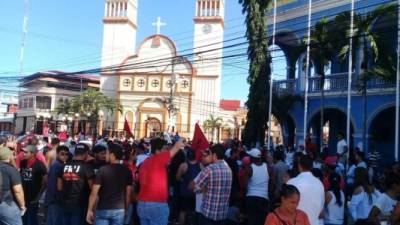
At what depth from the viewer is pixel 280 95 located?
24641mm

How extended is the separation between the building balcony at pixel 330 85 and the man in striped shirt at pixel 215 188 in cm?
1442

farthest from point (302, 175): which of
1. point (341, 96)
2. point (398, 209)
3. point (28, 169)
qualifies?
point (341, 96)

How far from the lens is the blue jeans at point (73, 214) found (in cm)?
721

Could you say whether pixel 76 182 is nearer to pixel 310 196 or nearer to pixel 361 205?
pixel 310 196

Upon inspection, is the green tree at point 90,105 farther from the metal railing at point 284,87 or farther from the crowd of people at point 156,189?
the crowd of people at point 156,189

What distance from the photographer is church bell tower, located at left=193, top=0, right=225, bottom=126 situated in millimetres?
64188

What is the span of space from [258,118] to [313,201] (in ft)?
63.4

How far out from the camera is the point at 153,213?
6.76 metres

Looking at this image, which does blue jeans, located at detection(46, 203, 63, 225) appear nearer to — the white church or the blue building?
the blue building

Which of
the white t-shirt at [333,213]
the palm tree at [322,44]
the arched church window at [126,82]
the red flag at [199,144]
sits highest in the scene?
the arched church window at [126,82]

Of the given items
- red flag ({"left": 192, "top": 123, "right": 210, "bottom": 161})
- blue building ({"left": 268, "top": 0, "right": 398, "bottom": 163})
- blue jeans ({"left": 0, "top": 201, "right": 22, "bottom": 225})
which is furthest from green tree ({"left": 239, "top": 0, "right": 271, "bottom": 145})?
blue jeans ({"left": 0, "top": 201, "right": 22, "bottom": 225})

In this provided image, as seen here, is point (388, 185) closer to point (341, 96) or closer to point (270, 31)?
point (341, 96)

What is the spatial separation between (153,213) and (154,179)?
47 cm

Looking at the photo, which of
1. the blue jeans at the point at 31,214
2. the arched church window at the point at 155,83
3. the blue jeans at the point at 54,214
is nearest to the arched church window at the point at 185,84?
the arched church window at the point at 155,83
